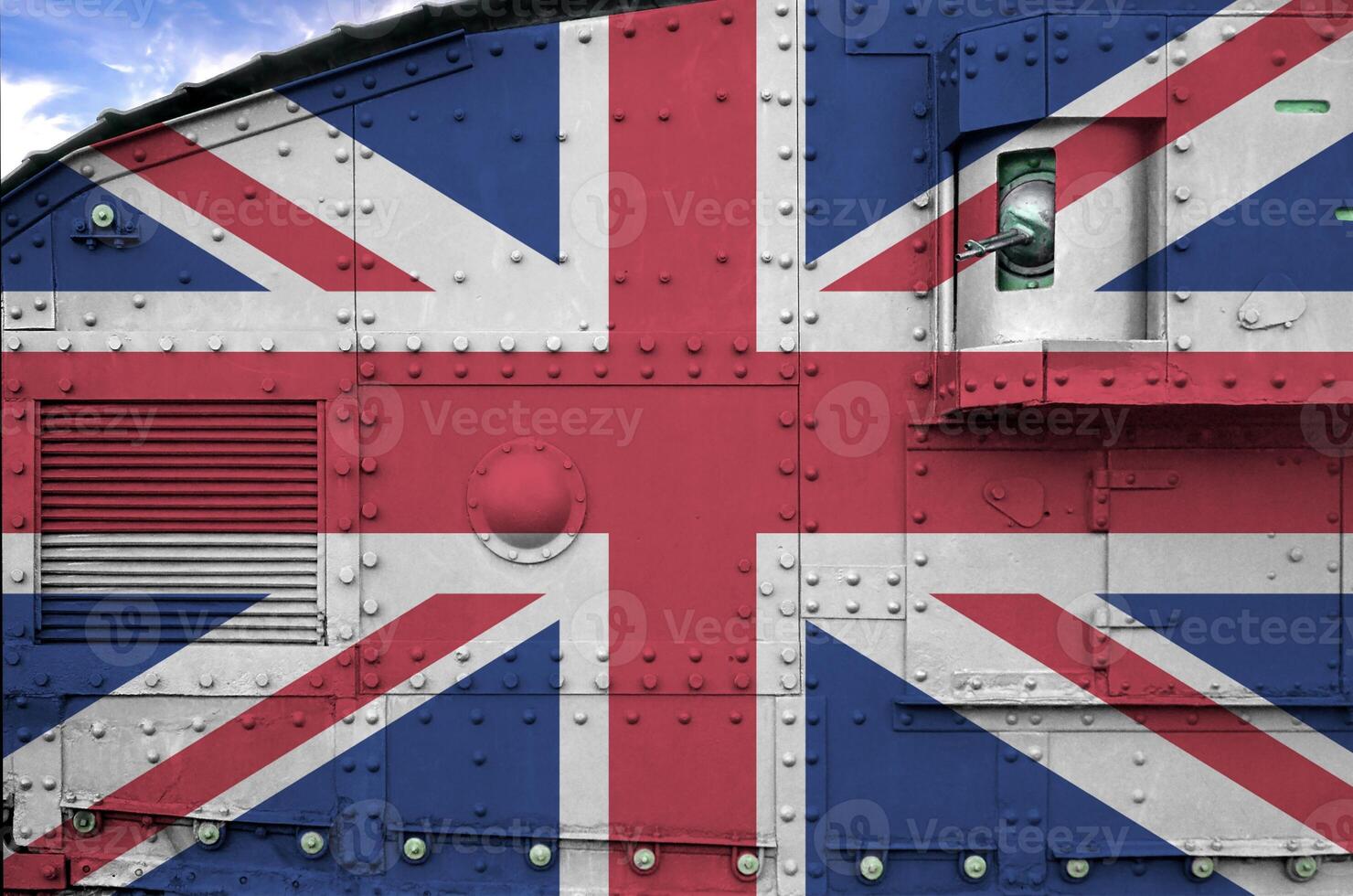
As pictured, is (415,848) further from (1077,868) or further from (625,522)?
(1077,868)

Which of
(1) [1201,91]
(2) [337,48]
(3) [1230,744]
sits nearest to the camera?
(1) [1201,91]

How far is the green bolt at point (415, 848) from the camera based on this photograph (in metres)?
2.43

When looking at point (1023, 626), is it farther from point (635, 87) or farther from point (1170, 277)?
point (635, 87)

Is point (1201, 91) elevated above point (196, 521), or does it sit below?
above

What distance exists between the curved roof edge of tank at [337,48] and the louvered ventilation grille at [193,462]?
76 cm

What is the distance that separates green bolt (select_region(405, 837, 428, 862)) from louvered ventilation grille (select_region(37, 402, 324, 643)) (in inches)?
24.9

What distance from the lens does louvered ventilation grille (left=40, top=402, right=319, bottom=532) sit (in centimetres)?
246

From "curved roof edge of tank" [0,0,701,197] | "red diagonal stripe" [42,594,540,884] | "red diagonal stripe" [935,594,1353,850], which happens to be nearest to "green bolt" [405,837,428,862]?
"red diagonal stripe" [42,594,540,884]

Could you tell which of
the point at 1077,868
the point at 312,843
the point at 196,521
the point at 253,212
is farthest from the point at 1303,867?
the point at 253,212

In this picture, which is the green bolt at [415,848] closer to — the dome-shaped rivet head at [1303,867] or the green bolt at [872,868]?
the green bolt at [872,868]

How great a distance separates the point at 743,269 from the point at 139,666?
2.06 m

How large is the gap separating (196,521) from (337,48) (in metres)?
1.44

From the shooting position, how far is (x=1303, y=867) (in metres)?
2.41

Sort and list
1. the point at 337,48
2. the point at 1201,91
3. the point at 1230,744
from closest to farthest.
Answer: the point at 1201,91
the point at 1230,744
the point at 337,48
